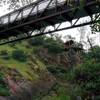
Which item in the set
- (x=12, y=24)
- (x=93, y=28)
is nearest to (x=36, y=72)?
(x=12, y=24)

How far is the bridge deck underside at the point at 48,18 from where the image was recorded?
729 inches

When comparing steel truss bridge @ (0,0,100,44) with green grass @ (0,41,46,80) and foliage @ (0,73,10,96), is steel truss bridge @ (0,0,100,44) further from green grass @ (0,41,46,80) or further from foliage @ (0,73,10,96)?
green grass @ (0,41,46,80)

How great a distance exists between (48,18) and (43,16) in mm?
1132

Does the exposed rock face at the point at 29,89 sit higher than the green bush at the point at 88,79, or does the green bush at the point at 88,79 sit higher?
the green bush at the point at 88,79

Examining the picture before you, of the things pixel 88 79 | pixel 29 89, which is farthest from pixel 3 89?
pixel 88 79

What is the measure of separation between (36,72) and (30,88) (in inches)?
336

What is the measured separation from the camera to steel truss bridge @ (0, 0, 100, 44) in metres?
18.6

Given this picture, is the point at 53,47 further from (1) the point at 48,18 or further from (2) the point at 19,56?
(1) the point at 48,18

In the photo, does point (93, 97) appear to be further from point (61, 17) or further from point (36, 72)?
point (36, 72)

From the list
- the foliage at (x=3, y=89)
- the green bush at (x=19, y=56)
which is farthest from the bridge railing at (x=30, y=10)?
the green bush at (x=19, y=56)

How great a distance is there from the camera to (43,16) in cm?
2202

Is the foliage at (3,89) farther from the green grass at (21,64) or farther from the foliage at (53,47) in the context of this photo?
the foliage at (53,47)

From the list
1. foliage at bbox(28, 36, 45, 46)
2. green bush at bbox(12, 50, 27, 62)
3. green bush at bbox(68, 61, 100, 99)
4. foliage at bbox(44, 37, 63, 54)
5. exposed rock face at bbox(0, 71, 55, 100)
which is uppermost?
foliage at bbox(28, 36, 45, 46)

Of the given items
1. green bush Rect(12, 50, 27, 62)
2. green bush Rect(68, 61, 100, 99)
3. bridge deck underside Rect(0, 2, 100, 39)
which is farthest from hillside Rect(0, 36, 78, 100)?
bridge deck underside Rect(0, 2, 100, 39)
